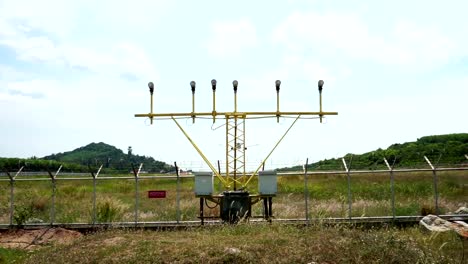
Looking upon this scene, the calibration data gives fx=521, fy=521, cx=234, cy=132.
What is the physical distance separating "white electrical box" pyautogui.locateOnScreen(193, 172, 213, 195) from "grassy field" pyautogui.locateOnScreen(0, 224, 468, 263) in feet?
12.0

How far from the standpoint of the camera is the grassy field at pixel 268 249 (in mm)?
10352

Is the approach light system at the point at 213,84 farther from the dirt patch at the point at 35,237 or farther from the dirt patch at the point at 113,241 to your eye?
the dirt patch at the point at 35,237

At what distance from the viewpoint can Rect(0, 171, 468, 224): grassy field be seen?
19141 millimetres

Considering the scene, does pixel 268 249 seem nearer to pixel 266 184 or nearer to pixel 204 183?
pixel 266 184

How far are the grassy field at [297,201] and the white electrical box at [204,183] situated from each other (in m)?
3.00

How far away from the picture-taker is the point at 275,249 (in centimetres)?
1077

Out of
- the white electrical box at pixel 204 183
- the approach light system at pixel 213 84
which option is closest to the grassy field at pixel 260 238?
the white electrical box at pixel 204 183

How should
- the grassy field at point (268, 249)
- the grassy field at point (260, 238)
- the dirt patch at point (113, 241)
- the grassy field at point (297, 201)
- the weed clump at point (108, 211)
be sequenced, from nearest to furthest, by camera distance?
the grassy field at point (268, 249)
the grassy field at point (260, 238)
the dirt patch at point (113, 241)
the weed clump at point (108, 211)
the grassy field at point (297, 201)

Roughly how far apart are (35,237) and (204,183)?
6.01 meters

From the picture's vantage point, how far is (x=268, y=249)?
10.8 m

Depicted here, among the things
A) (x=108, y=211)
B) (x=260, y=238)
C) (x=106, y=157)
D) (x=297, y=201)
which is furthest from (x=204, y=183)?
(x=106, y=157)

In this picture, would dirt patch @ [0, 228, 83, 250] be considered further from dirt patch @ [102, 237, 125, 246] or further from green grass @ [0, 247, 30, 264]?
dirt patch @ [102, 237, 125, 246]

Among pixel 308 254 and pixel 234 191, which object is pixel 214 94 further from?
pixel 308 254

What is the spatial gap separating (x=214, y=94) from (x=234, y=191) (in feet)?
10.9
